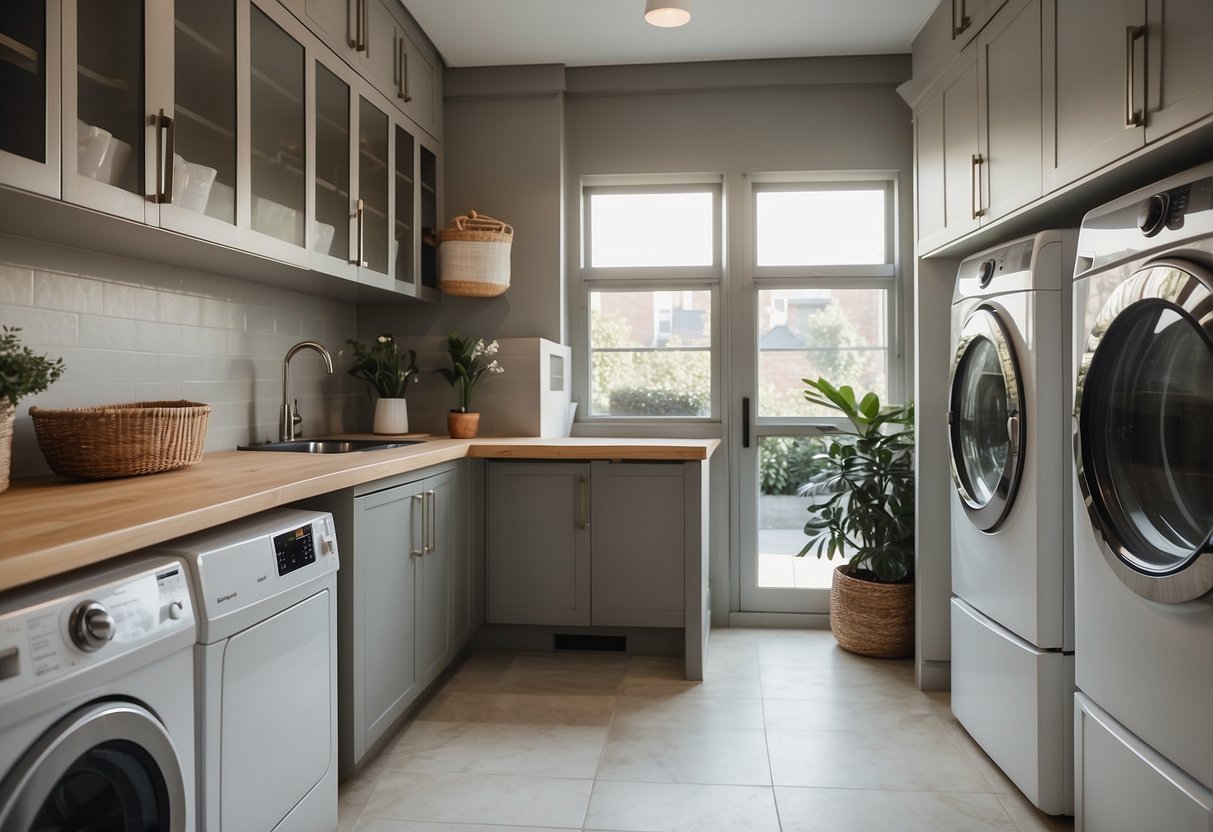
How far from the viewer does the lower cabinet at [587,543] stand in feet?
10.2

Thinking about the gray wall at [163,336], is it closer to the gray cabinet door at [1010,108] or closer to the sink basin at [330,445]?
the sink basin at [330,445]

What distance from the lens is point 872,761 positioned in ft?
7.70

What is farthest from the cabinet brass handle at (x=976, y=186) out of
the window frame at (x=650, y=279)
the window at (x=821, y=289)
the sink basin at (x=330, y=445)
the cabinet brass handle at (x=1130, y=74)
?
the sink basin at (x=330, y=445)

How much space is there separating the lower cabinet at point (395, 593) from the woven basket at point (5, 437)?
70 centimetres

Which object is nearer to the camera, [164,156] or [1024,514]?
[164,156]

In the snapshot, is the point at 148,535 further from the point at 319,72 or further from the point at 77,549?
the point at 319,72

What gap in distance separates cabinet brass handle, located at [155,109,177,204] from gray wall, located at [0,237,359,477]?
0.42 m

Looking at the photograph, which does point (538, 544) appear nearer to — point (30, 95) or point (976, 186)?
point (976, 186)

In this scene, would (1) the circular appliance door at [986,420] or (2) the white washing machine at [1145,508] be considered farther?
(1) the circular appliance door at [986,420]

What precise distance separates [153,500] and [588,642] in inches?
85.4

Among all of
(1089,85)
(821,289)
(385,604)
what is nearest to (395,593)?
(385,604)

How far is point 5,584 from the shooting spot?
3.26ft

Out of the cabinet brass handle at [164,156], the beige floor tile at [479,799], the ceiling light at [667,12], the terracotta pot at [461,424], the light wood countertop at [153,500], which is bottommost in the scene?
the beige floor tile at [479,799]

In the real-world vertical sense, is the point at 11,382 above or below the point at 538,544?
above
